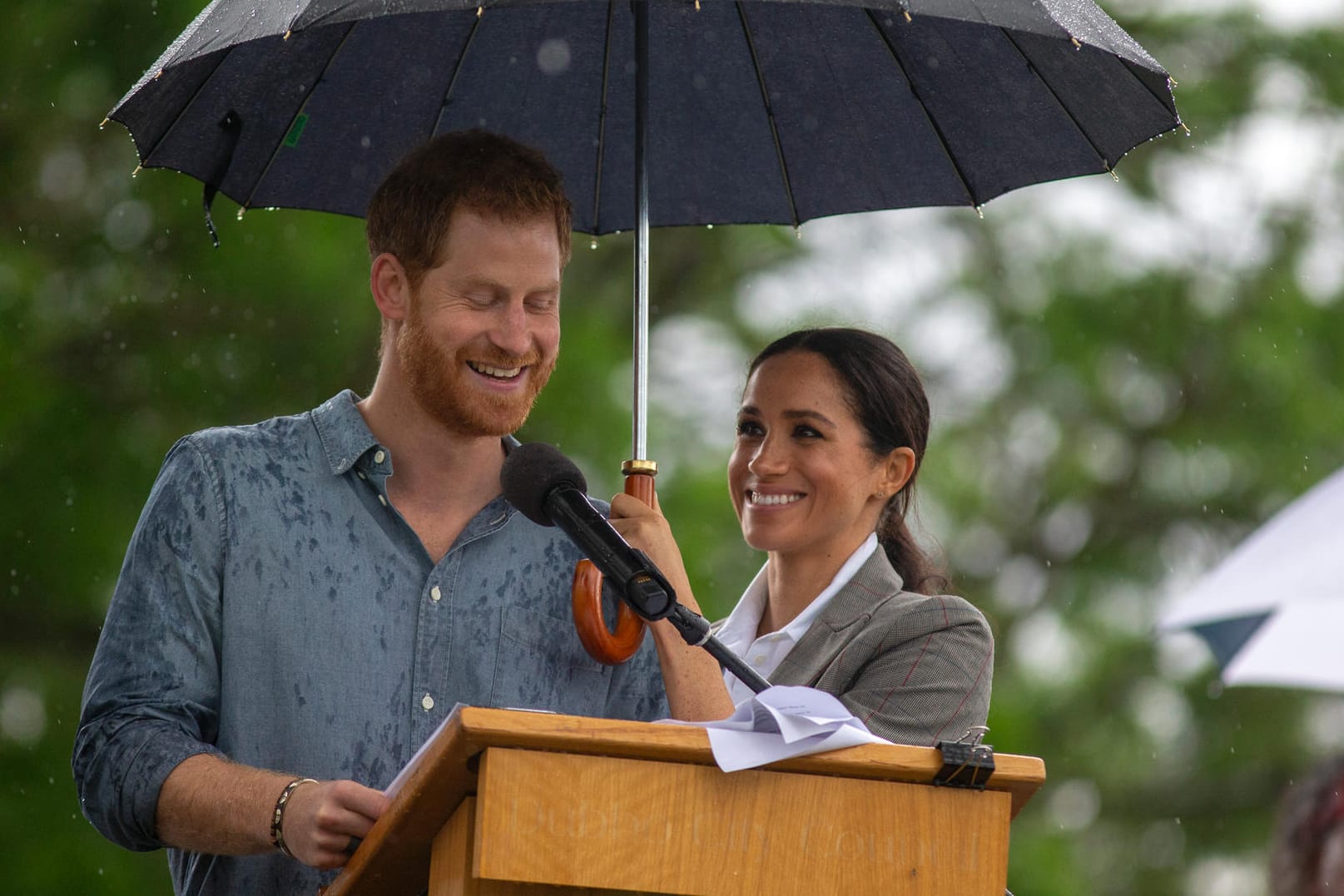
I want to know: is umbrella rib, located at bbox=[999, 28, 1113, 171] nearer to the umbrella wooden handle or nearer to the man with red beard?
the man with red beard

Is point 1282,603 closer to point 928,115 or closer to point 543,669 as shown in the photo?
point 543,669

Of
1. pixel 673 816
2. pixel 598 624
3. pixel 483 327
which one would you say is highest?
pixel 483 327

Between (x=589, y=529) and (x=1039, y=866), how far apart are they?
22.5 ft

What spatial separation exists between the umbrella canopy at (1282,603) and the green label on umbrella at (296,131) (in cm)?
205

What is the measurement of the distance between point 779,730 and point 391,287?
1.41 m

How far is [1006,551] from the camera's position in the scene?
36.9ft

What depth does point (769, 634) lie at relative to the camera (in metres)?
3.97

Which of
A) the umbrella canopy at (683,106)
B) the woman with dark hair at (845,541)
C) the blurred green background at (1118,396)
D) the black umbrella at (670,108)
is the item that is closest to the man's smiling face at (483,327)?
the black umbrella at (670,108)

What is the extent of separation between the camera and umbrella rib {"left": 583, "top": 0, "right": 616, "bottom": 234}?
4.05 meters

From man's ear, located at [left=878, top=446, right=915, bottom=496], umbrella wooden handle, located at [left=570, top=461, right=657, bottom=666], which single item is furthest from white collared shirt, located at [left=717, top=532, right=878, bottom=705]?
umbrella wooden handle, located at [left=570, top=461, right=657, bottom=666]

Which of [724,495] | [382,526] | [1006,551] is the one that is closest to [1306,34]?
[1006,551]

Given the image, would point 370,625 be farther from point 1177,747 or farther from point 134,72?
point 1177,747

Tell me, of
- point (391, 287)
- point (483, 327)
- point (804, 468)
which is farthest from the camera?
point (804, 468)

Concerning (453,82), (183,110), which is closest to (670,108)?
(453,82)
